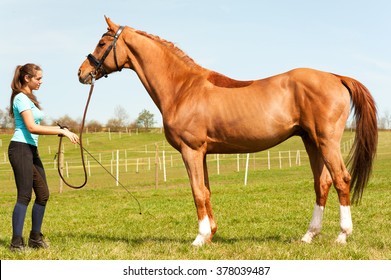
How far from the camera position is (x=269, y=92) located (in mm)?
5496

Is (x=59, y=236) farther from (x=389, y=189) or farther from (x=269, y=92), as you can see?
(x=389, y=189)

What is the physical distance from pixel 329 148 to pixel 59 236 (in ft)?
15.1

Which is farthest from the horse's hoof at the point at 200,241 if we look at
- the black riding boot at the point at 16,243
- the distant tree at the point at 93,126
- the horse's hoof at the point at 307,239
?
the distant tree at the point at 93,126

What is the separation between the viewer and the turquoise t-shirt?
5.28 m

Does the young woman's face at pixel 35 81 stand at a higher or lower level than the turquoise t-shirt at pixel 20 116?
higher

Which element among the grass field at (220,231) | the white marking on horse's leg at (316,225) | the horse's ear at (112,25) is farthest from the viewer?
the horse's ear at (112,25)

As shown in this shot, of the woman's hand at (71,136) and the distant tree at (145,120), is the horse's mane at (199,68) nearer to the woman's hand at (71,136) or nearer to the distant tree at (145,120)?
the woman's hand at (71,136)

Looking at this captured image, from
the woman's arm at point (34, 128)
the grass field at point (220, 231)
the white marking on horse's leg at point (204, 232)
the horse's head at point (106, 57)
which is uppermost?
the horse's head at point (106, 57)

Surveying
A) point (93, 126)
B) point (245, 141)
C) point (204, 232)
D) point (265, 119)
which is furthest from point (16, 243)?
point (93, 126)

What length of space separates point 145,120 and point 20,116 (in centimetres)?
11589

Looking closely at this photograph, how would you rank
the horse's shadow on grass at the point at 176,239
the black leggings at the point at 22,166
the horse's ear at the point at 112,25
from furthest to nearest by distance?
the horse's ear at the point at 112,25, the horse's shadow on grass at the point at 176,239, the black leggings at the point at 22,166

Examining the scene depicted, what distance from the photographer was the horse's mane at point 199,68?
18.9 ft

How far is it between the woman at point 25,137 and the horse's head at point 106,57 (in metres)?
0.75

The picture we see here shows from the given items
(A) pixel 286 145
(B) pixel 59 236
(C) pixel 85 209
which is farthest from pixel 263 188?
(A) pixel 286 145
